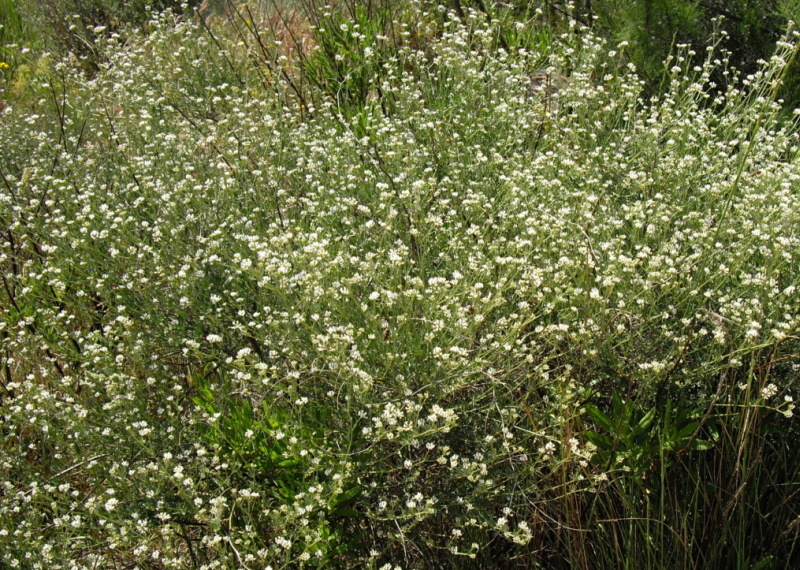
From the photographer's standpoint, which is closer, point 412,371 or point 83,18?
point 412,371

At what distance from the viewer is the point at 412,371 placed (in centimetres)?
256

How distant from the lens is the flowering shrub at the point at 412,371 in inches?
90.7

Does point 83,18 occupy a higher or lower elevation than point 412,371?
higher

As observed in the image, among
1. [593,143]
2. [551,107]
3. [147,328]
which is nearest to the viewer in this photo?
[147,328]

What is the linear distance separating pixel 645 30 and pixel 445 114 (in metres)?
2.05

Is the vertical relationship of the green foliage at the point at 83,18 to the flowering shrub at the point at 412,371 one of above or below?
above

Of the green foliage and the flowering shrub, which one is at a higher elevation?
the green foliage

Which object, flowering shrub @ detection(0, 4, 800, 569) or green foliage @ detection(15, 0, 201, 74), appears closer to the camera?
→ flowering shrub @ detection(0, 4, 800, 569)

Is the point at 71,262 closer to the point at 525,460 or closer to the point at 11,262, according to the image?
the point at 11,262

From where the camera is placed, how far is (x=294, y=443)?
7.13 feet

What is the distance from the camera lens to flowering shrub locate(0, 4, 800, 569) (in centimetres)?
230

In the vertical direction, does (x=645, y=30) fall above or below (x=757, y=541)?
above

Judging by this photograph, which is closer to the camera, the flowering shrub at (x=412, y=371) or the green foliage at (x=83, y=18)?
the flowering shrub at (x=412, y=371)

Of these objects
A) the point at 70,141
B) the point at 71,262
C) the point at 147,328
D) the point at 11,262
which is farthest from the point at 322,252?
the point at 70,141
